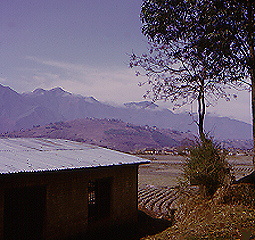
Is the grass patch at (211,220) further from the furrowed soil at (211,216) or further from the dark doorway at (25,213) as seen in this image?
the dark doorway at (25,213)

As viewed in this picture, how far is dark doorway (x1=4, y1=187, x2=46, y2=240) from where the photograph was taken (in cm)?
934

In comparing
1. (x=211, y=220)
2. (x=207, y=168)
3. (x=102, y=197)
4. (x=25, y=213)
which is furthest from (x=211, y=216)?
(x=25, y=213)

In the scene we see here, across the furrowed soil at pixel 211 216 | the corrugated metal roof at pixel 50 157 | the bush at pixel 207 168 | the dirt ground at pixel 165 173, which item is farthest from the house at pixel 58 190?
the dirt ground at pixel 165 173

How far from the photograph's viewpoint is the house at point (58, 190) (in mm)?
8930

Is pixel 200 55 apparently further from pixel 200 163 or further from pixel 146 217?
pixel 146 217

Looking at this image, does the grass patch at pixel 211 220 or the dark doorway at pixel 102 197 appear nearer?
the grass patch at pixel 211 220

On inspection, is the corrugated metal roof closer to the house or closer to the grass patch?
the house

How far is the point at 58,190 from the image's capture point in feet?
31.6

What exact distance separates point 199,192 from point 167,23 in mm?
8315

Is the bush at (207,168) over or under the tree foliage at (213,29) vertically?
under

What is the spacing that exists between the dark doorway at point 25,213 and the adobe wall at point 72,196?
341 mm

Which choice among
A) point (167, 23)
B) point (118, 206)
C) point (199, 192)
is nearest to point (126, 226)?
point (118, 206)

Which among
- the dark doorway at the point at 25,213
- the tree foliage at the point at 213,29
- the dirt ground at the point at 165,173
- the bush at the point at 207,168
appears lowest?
the dirt ground at the point at 165,173

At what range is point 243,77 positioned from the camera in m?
14.1
